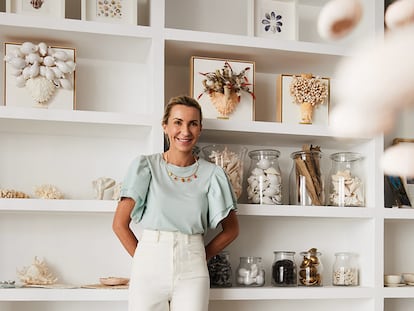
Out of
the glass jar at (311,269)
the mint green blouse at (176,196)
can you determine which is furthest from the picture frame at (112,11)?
the glass jar at (311,269)

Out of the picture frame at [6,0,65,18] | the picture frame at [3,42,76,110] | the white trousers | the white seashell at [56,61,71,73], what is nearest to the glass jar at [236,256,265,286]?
the white trousers

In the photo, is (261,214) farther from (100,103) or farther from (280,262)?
(100,103)

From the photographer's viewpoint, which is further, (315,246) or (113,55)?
(315,246)

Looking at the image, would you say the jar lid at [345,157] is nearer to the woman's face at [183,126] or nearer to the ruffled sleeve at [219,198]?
the ruffled sleeve at [219,198]

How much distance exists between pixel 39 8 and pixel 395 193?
1.97 metres

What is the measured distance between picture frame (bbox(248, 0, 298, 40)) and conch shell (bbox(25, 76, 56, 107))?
1.01m

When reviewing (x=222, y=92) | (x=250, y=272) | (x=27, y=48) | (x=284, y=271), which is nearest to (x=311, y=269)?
(x=284, y=271)

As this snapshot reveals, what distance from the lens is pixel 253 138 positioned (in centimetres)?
281

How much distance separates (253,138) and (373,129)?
2618 millimetres

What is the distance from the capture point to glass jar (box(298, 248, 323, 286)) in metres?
2.74

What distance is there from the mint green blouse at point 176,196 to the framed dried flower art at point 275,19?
807mm

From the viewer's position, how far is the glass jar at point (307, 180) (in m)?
2.75

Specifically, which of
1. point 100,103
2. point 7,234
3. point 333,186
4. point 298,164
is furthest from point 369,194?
point 7,234

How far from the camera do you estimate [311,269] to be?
275 cm
